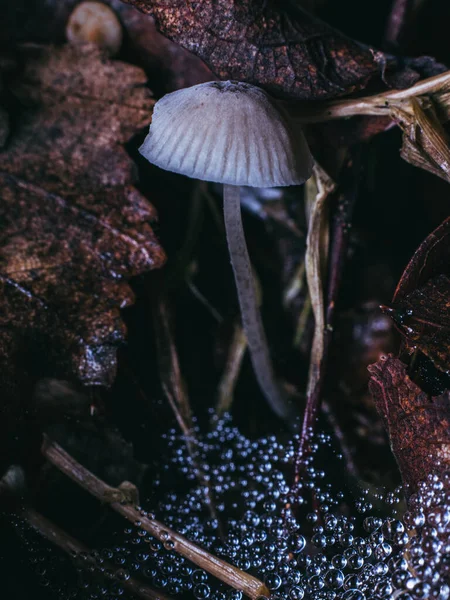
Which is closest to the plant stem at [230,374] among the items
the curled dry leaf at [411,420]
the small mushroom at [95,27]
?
the curled dry leaf at [411,420]

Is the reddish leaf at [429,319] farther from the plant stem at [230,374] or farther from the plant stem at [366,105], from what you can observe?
the plant stem at [230,374]

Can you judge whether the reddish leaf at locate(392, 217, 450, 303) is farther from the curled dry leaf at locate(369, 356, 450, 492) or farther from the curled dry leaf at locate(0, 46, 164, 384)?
the curled dry leaf at locate(0, 46, 164, 384)

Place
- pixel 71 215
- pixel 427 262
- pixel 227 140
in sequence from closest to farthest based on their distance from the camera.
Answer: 1. pixel 227 140
2. pixel 427 262
3. pixel 71 215

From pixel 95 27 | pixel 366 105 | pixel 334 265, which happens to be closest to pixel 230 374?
pixel 334 265

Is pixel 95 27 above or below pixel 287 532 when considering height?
above

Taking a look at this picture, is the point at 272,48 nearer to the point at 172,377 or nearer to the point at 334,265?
the point at 334,265

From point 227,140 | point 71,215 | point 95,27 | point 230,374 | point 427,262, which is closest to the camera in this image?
point 227,140
